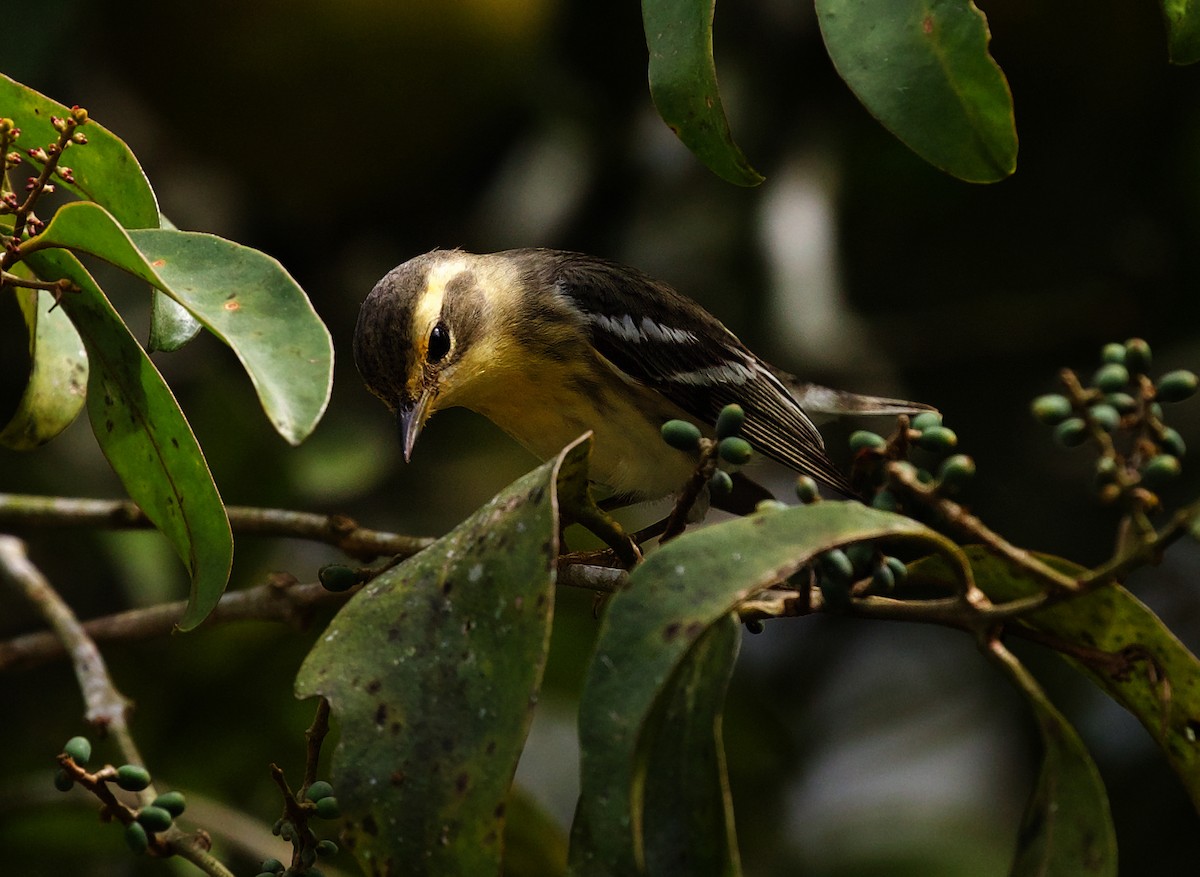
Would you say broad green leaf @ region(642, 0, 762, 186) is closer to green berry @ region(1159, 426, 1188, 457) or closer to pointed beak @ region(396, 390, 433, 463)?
green berry @ region(1159, 426, 1188, 457)

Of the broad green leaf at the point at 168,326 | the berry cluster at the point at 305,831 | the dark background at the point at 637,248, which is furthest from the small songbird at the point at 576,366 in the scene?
the berry cluster at the point at 305,831

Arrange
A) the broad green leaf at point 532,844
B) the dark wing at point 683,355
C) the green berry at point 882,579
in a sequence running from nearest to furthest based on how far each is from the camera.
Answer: the green berry at point 882,579
the broad green leaf at point 532,844
the dark wing at point 683,355

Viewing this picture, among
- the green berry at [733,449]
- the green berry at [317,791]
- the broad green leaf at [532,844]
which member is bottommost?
the broad green leaf at [532,844]

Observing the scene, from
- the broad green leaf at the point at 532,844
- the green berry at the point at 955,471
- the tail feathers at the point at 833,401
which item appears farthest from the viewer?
the tail feathers at the point at 833,401

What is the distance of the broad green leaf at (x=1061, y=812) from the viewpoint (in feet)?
5.07

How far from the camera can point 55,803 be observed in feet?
9.57

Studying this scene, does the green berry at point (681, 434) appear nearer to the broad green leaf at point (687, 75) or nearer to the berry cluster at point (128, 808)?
the broad green leaf at point (687, 75)

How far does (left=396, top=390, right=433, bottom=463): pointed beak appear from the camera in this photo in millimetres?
2891

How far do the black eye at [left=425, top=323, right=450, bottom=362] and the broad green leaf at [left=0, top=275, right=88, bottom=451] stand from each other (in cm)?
108

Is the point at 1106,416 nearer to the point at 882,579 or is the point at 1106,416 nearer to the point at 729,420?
the point at 882,579

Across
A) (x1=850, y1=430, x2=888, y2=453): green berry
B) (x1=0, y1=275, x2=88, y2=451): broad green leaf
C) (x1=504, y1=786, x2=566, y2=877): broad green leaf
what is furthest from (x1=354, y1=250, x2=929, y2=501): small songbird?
(x1=850, y1=430, x2=888, y2=453): green berry

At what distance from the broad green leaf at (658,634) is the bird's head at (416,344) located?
148 cm

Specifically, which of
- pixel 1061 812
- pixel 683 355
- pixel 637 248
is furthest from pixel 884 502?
pixel 637 248

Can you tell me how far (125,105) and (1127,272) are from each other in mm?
3071
